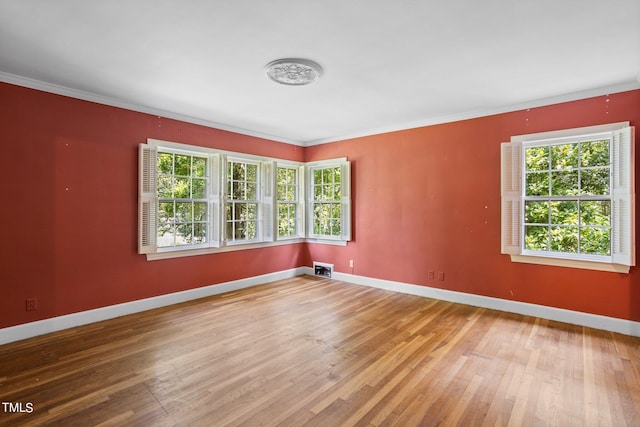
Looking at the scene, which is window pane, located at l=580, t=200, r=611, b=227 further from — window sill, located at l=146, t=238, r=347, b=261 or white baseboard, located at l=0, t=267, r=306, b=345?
white baseboard, located at l=0, t=267, r=306, b=345

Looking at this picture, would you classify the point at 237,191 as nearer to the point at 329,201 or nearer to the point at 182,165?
the point at 182,165

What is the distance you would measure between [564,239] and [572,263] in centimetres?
34

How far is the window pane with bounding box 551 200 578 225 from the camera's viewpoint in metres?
3.72

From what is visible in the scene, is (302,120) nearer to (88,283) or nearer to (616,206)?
(88,283)

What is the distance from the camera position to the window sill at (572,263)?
3354 mm

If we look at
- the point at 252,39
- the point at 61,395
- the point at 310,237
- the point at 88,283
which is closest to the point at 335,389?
the point at 61,395

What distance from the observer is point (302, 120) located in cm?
471

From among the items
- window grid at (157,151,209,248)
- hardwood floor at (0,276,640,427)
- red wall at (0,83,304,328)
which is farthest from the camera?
window grid at (157,151,209,248)

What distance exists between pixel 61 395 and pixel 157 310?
6.13 feet

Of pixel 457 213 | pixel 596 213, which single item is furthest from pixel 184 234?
pixel 596 213

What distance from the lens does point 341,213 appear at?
5.62 m

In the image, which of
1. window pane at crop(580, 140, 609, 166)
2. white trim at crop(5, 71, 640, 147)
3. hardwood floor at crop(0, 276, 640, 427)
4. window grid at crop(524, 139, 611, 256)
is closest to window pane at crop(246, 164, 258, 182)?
white trim at crop(5, 71, 640, 147)

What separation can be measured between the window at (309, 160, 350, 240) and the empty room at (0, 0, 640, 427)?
11cm

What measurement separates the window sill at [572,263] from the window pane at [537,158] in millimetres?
1095
